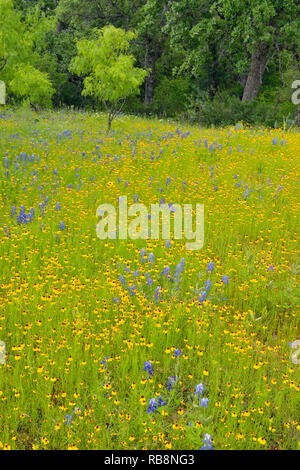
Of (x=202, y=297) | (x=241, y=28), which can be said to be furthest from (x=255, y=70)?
(x=202, y=297)

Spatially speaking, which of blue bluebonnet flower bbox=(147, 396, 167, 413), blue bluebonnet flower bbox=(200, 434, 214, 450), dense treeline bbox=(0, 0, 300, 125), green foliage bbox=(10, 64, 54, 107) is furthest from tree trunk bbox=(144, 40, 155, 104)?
blue bluebonnet flower bbox=(200, 434, 214, 450)

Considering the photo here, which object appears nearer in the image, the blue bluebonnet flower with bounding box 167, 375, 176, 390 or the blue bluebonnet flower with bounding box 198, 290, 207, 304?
the blue bluebonnet flower with bounding box 167, 375, 176, 390

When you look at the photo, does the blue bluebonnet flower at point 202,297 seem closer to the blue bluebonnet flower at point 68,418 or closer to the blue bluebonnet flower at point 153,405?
the blue bluebonnet flower at point 153,405

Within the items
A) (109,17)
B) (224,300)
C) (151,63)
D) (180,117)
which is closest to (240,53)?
(180,117)

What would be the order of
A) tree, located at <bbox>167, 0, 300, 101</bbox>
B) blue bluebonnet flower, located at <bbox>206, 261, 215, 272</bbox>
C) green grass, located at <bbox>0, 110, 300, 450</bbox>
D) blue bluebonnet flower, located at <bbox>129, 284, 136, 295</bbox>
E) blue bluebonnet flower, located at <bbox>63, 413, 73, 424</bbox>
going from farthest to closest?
tree, located at <bbox>167, 0, 300, 101</bbox>
blue bluebonnet flower, located at <bbox>206, 261, 215, 272</bbox>
blue bluebonnet flower, located at <bbox>129, 284, 136, 295</bbox>
green grass, located at <bbox>0, 110, 300, 450</bbox>
blue bluebonnet flower, located at <bbox>63, 413, 73, 424</bbox>

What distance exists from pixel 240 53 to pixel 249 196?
16.9 meters

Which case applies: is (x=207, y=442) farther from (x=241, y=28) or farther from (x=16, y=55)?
(x=241, y=28)

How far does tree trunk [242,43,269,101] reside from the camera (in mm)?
19525

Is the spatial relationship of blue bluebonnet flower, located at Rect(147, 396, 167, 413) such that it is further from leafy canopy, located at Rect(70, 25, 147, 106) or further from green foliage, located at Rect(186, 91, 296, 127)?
green foliage, located at Rect(186, 91, 296, 127)

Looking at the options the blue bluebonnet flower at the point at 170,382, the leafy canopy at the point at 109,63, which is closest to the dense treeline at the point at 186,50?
the leafy canopy at the point at 109,63

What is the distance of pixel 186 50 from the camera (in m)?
24.7

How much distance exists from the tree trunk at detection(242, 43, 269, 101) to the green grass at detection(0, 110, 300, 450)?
555 inches

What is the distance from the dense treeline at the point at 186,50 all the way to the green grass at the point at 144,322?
11287 mm

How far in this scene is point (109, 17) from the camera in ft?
91.6
